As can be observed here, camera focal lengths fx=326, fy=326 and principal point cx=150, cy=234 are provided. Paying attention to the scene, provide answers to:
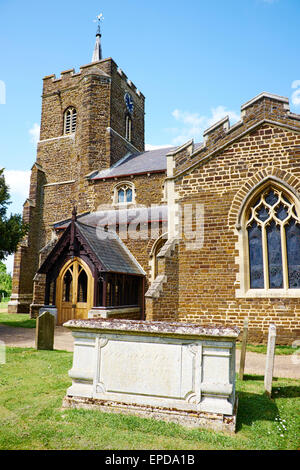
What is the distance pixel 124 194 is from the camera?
2106 cm

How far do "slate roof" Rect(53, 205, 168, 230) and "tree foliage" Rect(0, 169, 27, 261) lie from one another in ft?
12.4

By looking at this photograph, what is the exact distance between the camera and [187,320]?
10836 mm

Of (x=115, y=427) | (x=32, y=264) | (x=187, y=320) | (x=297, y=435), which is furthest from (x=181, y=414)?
(x=32, y=264)

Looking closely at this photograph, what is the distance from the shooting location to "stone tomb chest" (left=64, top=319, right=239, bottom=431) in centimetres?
405

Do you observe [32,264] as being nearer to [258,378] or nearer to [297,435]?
[258,378]

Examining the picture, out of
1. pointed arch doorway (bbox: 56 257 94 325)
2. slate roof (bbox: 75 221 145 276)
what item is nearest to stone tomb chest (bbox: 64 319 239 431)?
slate roof (bbox: 75 221 145 276)

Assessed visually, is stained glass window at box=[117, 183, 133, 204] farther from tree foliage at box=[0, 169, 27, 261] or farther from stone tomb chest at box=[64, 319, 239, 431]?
stone tomb chest at box=[64, 319, 239, 431]

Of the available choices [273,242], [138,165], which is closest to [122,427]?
[273,242]

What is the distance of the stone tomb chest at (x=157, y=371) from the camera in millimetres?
4047

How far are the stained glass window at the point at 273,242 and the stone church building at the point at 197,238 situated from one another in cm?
3

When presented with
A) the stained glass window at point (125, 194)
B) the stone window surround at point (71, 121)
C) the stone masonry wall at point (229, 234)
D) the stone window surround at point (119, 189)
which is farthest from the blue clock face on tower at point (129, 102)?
the stone masonry wall at point (229, 234)

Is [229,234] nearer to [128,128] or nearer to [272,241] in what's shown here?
[272,241]

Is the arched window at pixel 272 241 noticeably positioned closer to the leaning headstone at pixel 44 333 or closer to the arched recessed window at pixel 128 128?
the leaning headstone at pixel 44 333
